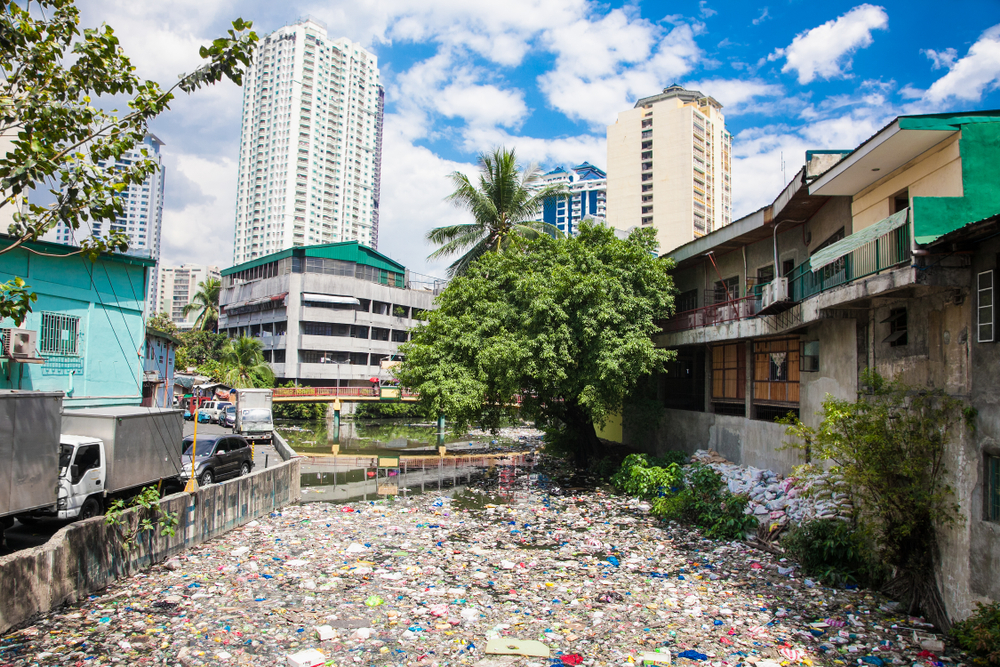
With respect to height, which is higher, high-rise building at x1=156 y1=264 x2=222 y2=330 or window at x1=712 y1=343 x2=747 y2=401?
high-rise building at x1=156 y1=264 x2=222 y2=330

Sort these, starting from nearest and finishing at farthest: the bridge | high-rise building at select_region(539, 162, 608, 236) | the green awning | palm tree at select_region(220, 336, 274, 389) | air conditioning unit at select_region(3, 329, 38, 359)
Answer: the green awning
air conditioning unit at select_region(3, 329, 38, 359)
the bridge
palm tree at select_region(220, 336, 274, 389)
high-rise building at select_region(539, 162, 608, 236)

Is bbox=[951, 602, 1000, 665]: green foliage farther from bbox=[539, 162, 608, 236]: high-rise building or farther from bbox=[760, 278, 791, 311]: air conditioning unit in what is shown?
bbox=[539, 162, 608, 236]: high-rise building

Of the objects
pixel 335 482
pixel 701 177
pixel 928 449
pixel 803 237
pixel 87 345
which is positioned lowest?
pixel 335 482

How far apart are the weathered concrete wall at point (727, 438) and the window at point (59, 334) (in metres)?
18.5

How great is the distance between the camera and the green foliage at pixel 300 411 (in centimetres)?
4522

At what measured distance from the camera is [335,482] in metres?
20.0

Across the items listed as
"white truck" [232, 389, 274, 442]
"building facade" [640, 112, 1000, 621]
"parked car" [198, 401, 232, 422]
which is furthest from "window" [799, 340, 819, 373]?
"parked car" [198, 401, 232, 422]

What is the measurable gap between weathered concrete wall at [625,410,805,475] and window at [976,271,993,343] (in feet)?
18.8

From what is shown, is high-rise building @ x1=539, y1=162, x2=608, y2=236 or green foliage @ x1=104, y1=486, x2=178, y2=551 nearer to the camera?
green foliage @ x1=104, y1=486, x2=178, y2=551

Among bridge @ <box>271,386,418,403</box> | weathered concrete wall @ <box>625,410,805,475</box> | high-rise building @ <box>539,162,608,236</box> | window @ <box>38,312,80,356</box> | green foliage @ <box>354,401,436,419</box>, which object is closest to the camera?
weathered concrete wall @ <box>625,410,805,475</box>

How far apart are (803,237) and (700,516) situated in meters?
8.04

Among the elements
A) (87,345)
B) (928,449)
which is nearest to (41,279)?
(87,345)

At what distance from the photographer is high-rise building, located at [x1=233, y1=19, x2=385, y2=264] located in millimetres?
107062

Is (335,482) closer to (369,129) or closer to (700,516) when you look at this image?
(700,516)
